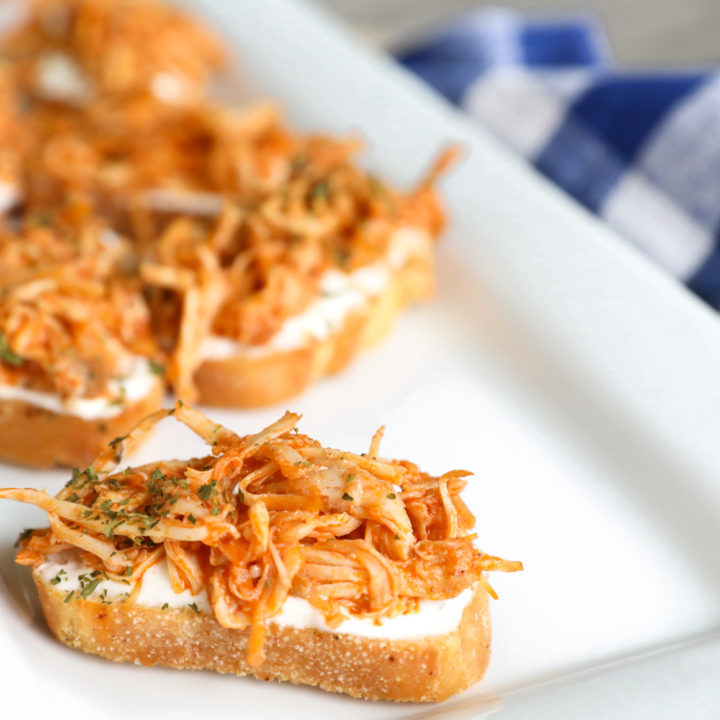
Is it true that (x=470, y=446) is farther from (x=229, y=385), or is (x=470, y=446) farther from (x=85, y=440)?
(x=85, y=440)

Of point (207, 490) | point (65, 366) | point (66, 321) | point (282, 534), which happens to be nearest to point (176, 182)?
point (66, 321)

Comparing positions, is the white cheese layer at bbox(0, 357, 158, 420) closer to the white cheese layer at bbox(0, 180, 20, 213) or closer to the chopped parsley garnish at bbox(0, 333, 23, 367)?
the chopped parsley garnish at bbox(0, 333, 23, 367)

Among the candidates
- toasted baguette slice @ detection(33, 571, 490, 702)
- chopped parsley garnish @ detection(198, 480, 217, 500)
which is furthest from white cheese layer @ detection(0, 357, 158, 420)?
chopped parsley garnish @ detection(198, 480, 217, 500)

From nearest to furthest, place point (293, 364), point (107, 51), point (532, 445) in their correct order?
point (532, 445), point (293, 364), point (107, 51)

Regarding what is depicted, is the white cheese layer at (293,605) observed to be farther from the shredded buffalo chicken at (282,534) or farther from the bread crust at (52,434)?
the bread crust at (52,434)

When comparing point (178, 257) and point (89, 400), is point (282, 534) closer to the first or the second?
point (89, 400)

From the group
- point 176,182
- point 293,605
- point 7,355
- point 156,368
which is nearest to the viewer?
point 293,605

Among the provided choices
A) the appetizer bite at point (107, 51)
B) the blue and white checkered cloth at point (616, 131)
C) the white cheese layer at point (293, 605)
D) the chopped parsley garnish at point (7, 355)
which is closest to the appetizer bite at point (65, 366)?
the chopped parsley garnish at point (7, 355)
